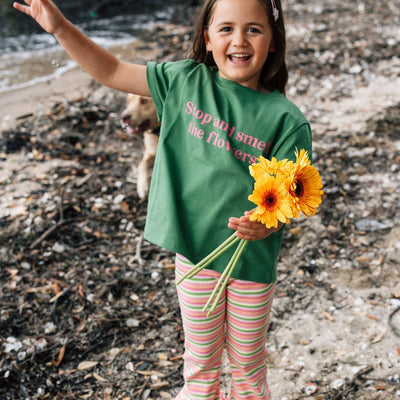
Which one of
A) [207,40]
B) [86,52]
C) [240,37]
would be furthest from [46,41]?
[240,37]

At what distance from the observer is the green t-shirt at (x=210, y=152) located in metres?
1.86

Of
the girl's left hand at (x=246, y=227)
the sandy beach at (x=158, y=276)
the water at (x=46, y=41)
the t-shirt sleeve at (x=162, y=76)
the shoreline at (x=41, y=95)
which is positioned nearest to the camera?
the girl's left hand at (x=246, y=227)

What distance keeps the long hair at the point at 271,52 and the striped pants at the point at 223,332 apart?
35.1 inches

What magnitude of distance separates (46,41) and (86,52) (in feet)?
30.4

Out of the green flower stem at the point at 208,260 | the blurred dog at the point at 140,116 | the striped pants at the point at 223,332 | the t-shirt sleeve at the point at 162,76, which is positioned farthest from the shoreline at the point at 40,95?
the green flower stem at the point at 208,260

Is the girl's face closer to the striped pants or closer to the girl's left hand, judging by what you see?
the girl's left hand

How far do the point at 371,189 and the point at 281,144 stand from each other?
2.84 metres

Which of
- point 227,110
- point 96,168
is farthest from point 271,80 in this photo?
point 96,168

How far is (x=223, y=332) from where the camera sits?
218cm

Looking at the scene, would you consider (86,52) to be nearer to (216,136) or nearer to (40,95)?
(216,136)

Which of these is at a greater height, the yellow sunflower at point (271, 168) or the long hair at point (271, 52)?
the long hair at point (271, 52)

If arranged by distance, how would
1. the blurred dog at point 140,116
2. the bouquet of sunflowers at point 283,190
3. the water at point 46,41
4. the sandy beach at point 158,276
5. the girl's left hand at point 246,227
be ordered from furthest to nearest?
the water at point 46,41 < the blurred dog at point 140,116 < the sandy beach at point 158,276 < the girl's left hand at point 246,227 < the bouquet of sunflowers at point 283,190

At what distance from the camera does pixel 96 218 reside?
13.5ft

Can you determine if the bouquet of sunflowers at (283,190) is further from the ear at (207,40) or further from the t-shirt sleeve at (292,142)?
the ear at (207,40)
